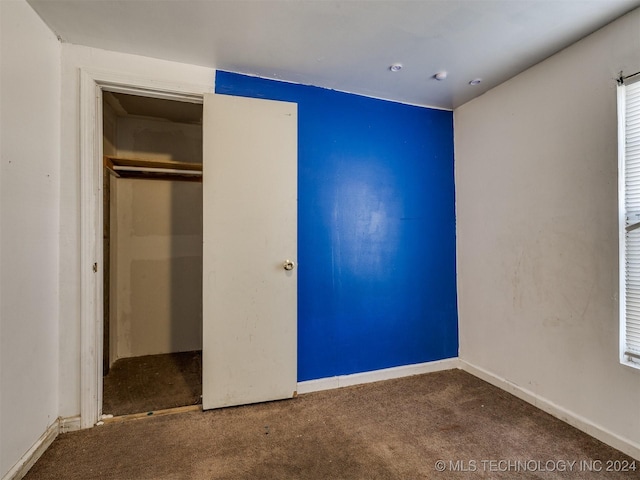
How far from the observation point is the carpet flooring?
1.54 metres

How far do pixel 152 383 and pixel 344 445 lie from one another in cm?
171

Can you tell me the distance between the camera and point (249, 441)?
1.77m

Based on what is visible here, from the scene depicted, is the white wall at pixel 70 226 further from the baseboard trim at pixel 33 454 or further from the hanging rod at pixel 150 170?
the hanging rod at pixel 150 170

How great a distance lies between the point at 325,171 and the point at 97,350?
2.02 m

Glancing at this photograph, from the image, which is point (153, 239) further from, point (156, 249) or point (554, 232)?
point (554, 232)

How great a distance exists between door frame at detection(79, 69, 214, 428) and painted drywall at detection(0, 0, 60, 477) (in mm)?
131

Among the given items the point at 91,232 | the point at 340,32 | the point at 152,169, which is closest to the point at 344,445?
the point at 91,232

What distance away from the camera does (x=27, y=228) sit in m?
1.60

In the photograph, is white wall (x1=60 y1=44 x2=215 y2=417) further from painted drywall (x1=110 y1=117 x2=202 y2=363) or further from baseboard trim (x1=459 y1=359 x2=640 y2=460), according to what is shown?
baseboard trim (x1=459 y1=359 x2=640 y2=460)

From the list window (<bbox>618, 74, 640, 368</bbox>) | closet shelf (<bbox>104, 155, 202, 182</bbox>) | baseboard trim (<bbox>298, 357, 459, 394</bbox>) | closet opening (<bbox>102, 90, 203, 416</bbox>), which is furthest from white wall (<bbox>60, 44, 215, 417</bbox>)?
window (<bbox>618, 74, 640, 368</bbox>)

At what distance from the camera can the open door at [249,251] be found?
2.12 meters

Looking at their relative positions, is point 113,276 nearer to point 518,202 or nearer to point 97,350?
point 97,350

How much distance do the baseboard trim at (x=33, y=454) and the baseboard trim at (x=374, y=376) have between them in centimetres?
151

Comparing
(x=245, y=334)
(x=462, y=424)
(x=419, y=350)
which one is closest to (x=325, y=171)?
(x=245, y=334)
